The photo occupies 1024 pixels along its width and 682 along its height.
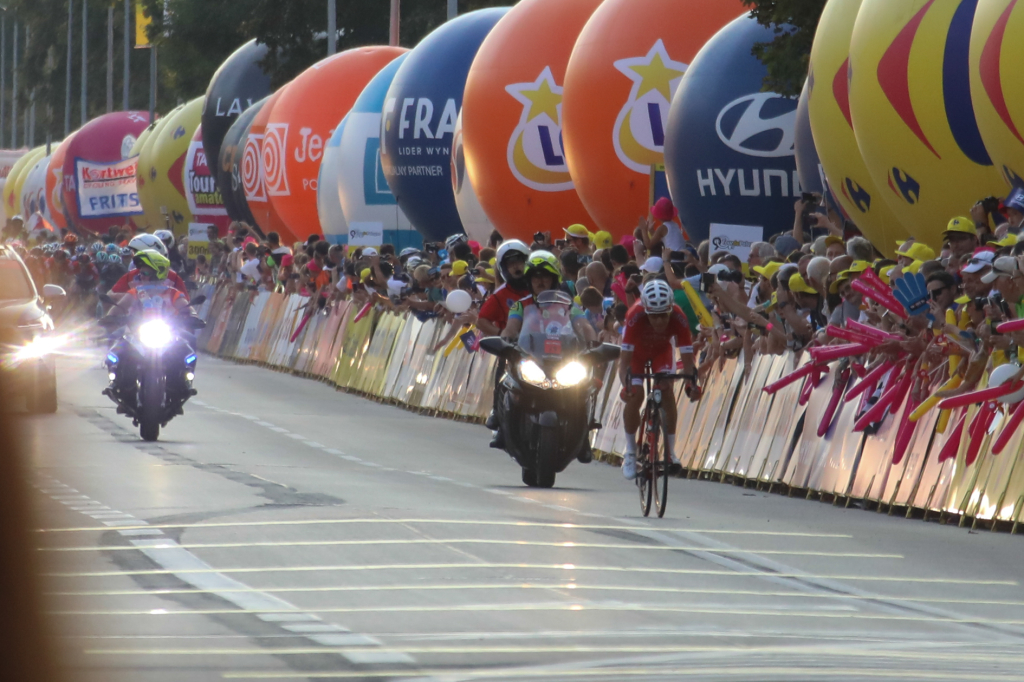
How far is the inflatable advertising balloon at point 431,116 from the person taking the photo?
31812mm

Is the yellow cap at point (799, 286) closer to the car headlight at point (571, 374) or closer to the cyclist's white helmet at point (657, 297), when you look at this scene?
the car headlight at point (571, 374)

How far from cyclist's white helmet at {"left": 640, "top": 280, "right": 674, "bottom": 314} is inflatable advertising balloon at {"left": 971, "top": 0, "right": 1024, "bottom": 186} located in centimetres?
326

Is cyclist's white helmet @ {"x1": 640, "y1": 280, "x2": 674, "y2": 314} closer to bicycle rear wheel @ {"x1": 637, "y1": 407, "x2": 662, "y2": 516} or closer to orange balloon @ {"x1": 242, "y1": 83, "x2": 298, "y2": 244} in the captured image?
bicycle rear wheel @ {"x1": 637, "y1": 407, "x2": 662, "y2": 516}

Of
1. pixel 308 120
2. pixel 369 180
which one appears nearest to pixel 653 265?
pixel 369 180

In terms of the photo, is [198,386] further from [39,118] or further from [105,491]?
[39,118]

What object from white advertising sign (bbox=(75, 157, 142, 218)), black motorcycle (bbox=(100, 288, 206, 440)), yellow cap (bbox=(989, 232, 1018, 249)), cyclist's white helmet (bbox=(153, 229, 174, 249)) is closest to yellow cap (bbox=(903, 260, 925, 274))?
yellow cap (bbox=(989, 232, 1018, 249))

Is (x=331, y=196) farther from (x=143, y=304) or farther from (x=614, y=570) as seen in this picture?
(x=614, y=570)

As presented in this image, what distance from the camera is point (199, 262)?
46344 millimetres

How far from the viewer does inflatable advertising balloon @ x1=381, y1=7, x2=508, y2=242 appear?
3181 cm

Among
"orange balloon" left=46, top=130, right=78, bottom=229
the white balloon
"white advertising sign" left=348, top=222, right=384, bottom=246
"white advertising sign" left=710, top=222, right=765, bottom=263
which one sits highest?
"orange balloon" left=46, top=130, right=78, bottom=229

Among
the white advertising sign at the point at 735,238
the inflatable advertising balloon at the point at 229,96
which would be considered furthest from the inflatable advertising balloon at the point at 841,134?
the inflatable advertising balloon at the point at 229,96

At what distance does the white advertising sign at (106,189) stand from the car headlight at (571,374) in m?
52.1

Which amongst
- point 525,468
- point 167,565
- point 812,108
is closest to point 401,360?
point 812,108

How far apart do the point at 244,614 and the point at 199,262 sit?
3823cm
